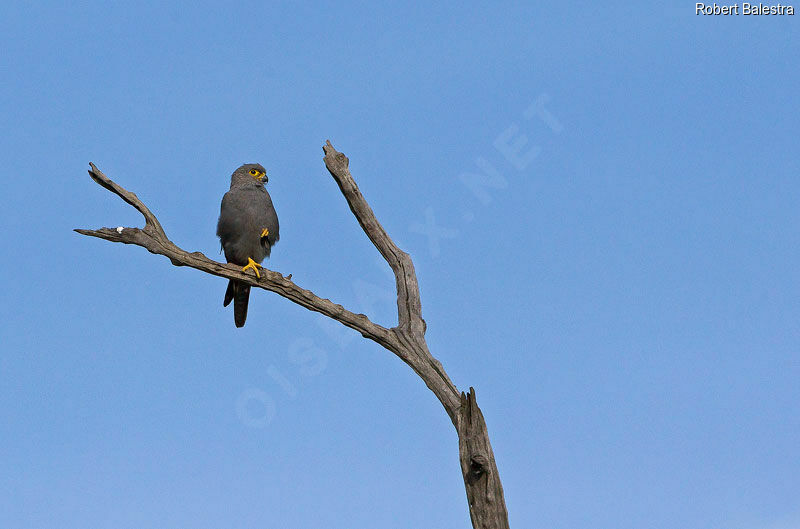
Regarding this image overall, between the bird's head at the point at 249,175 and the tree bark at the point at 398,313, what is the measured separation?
1444 mm

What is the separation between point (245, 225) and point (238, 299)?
2.93 ft

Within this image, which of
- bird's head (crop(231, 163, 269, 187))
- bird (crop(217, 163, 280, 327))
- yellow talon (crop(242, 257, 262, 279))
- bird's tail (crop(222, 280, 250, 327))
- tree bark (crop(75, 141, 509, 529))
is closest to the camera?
tree bark (crop(75, 141, 509, 529))

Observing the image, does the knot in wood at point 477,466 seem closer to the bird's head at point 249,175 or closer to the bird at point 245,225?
the bird at point 245,225

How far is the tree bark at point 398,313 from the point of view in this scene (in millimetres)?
6164

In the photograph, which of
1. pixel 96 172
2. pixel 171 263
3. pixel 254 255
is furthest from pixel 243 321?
pixel 96 172

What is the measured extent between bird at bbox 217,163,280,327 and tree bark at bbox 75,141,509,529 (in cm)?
73

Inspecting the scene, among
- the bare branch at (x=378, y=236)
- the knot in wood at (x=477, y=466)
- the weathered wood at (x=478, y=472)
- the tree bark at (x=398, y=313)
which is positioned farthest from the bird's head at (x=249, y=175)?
the knot in wood at (x=477, y=466)

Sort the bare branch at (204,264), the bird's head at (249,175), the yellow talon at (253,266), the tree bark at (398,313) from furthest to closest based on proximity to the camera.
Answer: the bird's head at (249,175) → the yellow talon at (253,266) → the bare branch at (204,264) → the tree bark at (398,313)

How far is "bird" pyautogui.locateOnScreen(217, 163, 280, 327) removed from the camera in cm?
834

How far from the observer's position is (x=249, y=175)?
8766mm

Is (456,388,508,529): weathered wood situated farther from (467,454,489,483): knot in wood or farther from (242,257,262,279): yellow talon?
(242,257,262,279): yellow talon

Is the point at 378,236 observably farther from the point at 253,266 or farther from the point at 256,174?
the point at 256,174

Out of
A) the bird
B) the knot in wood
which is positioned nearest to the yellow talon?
the bird

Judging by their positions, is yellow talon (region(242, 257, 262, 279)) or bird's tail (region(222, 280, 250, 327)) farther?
bird's tail (region(222, 280, 250, 327))
